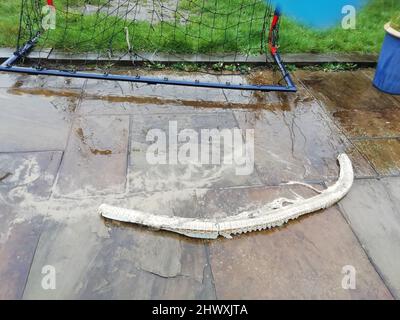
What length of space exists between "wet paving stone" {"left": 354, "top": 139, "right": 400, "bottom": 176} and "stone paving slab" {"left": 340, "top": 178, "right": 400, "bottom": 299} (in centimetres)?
16

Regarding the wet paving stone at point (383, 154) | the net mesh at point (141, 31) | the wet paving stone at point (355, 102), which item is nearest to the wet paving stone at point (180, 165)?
Result: the wet paving stone at point (383, 154)

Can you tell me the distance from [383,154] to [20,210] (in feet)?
11.2

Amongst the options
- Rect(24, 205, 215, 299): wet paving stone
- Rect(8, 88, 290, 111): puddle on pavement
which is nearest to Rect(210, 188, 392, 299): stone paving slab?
Rect(24, 205, 215, 299): wet paving stone

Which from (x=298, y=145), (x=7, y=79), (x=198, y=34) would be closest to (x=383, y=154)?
(x=298, y=145)

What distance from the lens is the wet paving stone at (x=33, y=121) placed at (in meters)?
3.47

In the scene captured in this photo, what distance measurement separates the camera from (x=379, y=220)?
292 centimetres

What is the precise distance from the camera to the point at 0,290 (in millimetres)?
2279

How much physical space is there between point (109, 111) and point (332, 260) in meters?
2.74

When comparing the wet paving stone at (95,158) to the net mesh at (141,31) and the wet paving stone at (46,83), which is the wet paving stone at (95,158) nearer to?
the wet paving stone at (46,83)

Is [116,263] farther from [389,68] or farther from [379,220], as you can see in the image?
[389,68]

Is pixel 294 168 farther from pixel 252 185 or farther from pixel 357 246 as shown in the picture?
pixel 357 246

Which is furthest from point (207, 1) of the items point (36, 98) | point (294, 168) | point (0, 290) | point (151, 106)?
point (0, 290)

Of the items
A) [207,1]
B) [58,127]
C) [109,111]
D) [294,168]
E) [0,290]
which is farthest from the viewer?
[207,1]

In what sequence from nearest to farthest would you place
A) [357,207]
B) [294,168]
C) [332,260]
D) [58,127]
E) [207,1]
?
[332,260], [357,207], [294,168], [58,127], [207,1]
